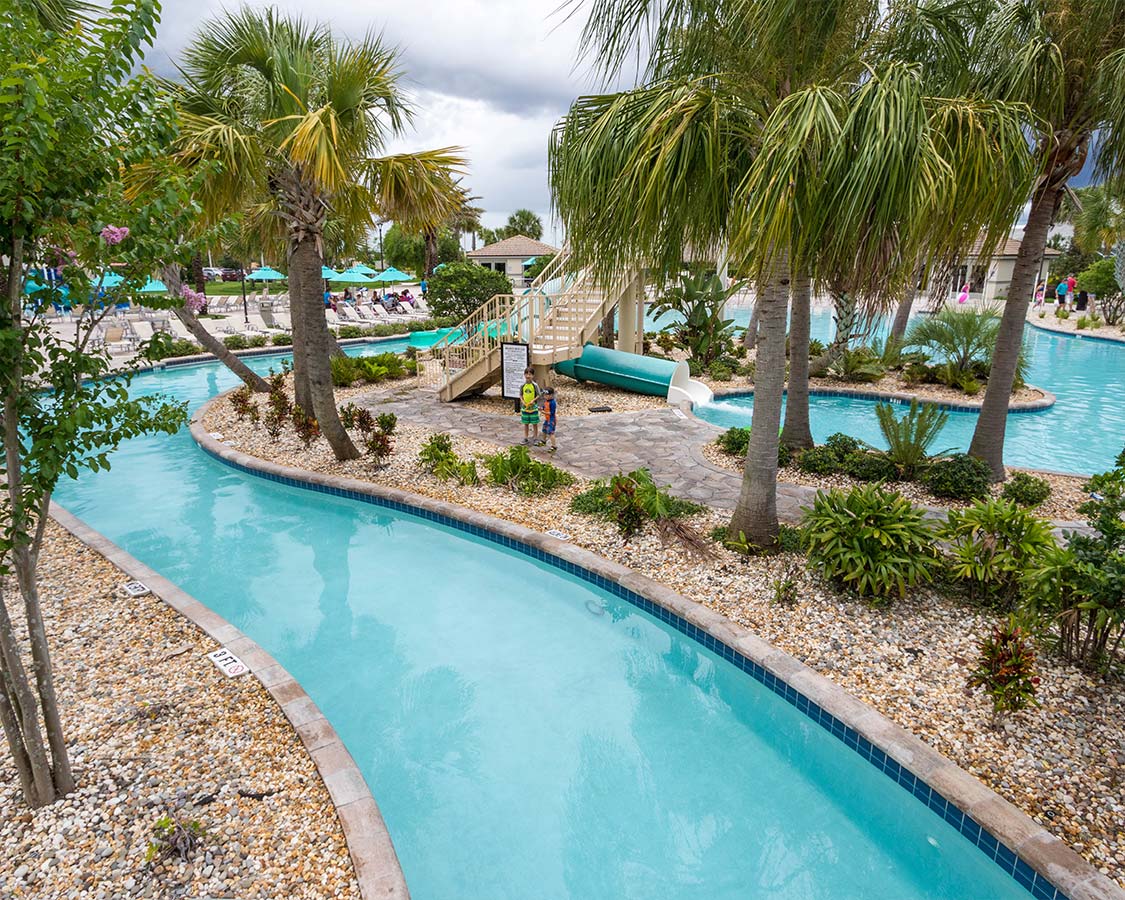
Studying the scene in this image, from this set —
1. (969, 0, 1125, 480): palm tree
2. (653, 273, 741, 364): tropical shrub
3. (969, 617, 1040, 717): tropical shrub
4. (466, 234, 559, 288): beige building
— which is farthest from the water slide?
(466, 234, 559, 288): beige building

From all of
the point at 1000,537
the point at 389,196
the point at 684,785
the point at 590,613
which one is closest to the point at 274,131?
the point at 389,196

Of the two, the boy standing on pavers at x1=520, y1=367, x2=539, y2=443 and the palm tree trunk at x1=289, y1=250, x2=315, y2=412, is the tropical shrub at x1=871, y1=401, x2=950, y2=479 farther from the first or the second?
the palm tree trunk at x1=289, y1=250, x2=315, y2=412

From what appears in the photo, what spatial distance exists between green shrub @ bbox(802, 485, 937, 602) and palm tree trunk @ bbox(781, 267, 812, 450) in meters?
3.31

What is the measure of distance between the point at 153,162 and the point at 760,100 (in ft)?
15.4

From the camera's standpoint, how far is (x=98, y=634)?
573 centimetres

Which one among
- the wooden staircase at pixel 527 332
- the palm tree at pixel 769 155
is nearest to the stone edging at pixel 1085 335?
the wooden staircase at pixel 527 332

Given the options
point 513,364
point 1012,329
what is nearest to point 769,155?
point 1012,329

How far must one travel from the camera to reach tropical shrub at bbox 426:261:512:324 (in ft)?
67.4

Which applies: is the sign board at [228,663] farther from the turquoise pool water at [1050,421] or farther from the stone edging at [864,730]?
the turquoise pool water at [1050,421]

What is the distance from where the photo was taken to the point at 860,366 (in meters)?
16.6

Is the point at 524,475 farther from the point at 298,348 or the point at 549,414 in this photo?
the point at 298,348

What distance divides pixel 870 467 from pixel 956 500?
43.3 inches

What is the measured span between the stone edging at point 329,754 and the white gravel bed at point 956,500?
6.71m

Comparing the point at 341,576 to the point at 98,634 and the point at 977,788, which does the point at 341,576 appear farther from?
the point at 977,788
